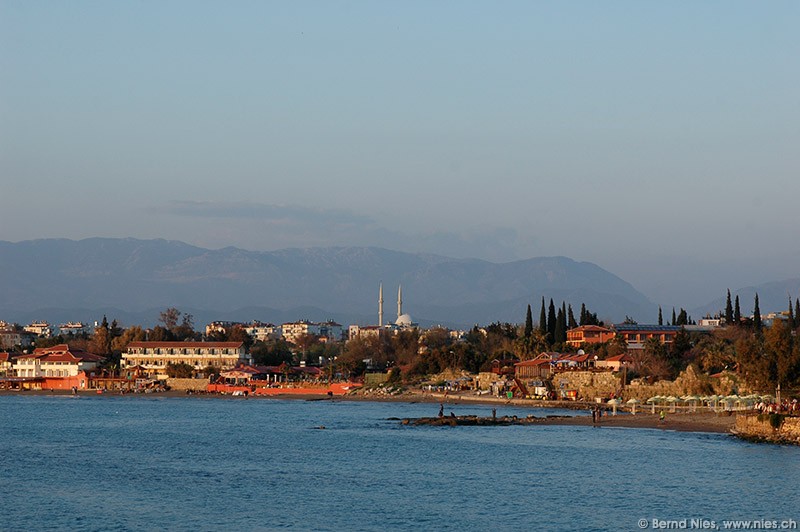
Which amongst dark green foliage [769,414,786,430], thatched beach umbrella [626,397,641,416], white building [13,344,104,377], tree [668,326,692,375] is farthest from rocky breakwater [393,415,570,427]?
white building [13,344,104,377]

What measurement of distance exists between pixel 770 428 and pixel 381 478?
20.8 metres

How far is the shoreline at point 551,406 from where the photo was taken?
65.6 metres

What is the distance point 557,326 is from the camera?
117 meters

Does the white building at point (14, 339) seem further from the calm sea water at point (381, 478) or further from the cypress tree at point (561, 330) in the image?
the calm sea water at point (381, 478)

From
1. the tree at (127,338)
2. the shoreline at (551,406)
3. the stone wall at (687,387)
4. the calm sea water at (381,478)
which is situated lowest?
the calm sea water at (381,478)

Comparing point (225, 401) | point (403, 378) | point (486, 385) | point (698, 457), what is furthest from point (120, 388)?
point (698, 457)

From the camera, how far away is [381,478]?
45.0 metres

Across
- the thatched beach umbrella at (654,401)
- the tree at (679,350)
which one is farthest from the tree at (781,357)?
the tree at (679,350)

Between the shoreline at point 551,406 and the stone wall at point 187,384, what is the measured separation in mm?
1522

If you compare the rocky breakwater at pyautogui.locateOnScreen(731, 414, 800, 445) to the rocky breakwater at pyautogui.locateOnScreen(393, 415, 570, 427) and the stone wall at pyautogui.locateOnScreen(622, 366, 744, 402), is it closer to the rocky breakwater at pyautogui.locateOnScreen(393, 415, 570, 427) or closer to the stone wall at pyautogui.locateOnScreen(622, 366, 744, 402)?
the rocky breakwater at pyautogui.locateOnScreen(393, 415, 570, 427)

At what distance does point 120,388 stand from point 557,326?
170 feet

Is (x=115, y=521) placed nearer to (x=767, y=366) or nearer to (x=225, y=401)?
(x=767, y=366)

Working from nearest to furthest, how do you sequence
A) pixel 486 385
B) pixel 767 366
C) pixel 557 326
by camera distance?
pixel 767 366 < pixel 486 385 < pixel 557 326

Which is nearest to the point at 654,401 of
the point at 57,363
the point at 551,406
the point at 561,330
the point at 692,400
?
the point at 692,400
